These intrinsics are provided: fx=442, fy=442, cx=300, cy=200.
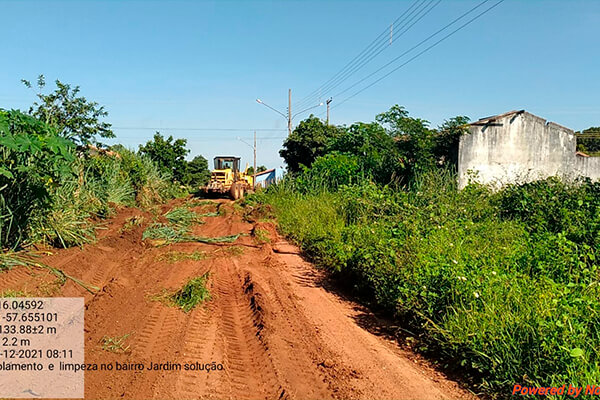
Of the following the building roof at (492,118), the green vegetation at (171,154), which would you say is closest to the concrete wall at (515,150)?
the building roof at (492,118)

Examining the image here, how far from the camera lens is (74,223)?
9.54m

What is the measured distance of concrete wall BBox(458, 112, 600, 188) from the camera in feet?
57.7

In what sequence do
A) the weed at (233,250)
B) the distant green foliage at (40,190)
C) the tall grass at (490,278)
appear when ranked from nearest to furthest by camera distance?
the tall grass at (490,278)
the distant green foliage at (40,190)
the weed at (233,250)

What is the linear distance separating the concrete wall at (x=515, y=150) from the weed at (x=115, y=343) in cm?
1497

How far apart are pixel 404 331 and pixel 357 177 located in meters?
13.0

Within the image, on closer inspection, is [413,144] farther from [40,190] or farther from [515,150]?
[40,190]

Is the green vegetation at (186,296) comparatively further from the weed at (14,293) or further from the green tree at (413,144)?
the green tree at (413,144)

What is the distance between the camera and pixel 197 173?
140 feet

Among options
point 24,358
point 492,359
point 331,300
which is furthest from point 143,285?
point 492,359

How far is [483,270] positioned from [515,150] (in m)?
15.2

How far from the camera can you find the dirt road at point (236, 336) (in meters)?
4.00

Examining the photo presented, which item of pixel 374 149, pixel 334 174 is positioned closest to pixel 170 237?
pixel 334 174

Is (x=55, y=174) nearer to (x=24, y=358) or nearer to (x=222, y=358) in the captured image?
(x=24, y=358)

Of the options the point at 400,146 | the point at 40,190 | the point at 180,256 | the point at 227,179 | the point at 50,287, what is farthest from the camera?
the point at 227,179
